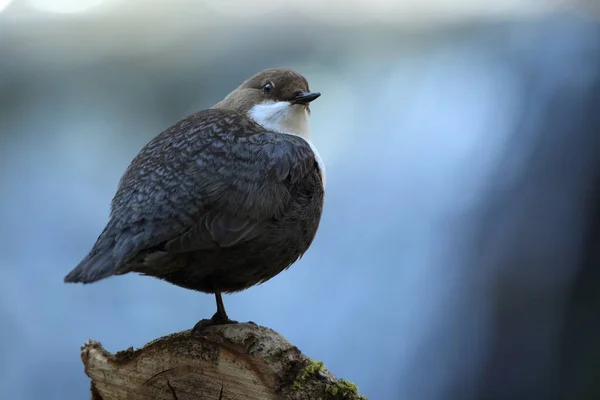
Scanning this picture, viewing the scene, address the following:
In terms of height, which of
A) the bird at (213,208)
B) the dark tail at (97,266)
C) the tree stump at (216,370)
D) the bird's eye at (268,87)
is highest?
the bird's eye at (268,87)

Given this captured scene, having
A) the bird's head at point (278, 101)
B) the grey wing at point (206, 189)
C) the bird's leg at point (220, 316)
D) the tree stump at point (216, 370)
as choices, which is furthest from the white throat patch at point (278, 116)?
the tree stump at point (216, 370)

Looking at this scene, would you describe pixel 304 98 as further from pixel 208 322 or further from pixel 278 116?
pixel 208 322

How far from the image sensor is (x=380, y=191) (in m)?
5.96

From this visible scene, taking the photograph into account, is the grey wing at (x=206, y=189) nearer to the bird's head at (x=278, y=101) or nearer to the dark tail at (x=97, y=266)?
the dark tail at (x=97, y=266)

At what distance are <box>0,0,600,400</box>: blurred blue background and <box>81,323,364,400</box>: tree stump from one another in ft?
8.78

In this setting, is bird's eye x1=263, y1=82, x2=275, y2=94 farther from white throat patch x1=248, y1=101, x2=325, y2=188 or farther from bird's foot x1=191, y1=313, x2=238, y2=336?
bird's foot x1=191, y1=313, x2=238, y2=336

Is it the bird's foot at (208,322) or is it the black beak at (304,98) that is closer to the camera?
the bird's foot at (208,322)

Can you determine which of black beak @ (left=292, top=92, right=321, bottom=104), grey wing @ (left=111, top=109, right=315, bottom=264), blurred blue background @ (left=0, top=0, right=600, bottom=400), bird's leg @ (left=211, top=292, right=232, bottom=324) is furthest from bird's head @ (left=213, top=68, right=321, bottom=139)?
blurred blue background @ (left=0, top=0, right=600, bottom=400)

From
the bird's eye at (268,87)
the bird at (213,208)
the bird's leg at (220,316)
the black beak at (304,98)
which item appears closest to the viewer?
the bird at (213,208)

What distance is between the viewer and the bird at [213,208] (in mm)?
2648

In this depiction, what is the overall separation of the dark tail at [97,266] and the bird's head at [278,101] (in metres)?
0.99

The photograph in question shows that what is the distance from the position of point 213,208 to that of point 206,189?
8cm

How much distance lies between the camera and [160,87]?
21.3ft

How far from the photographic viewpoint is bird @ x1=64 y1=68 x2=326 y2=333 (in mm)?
2648
